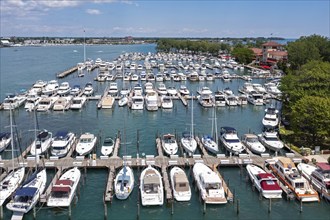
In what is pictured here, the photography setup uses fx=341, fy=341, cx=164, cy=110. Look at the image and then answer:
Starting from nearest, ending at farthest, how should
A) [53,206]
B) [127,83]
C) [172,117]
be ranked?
[53,206] < [172,117] < [127,83]

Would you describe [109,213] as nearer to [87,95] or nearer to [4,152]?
[4,152]

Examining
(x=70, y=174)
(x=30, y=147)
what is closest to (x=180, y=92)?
(x=30, y=147)

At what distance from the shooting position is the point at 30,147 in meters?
41.8

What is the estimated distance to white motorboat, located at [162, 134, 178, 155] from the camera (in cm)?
4024

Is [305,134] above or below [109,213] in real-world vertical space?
above

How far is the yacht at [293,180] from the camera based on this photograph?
30.7 m

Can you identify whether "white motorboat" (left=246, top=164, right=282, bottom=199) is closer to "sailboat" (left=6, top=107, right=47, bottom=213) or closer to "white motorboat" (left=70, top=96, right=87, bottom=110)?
"sailboat" (left=6, top=107, right=47, bottom=213)

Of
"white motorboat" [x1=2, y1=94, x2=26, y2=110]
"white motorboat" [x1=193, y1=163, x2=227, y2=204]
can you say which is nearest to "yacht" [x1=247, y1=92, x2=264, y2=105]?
"white motorboat" [x1=193, y1=163, x2=227, y2=204]

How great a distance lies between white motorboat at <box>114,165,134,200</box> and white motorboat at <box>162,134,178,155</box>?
25.5 feet

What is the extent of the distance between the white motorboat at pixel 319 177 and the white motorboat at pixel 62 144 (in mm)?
26458

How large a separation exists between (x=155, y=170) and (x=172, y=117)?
27079 mm

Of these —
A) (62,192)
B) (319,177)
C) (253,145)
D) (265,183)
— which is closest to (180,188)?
(265,183)

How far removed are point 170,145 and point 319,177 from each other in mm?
16739

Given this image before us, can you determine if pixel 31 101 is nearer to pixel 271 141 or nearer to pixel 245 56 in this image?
pixel 271 141
